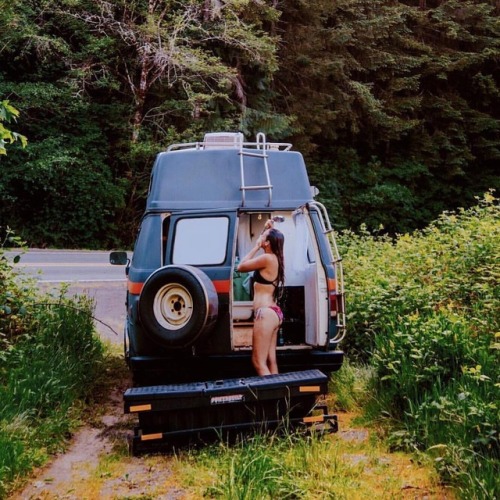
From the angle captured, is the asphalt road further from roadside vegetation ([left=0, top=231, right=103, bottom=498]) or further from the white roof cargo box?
the white roof cargo box

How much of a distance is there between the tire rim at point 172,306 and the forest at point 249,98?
32.3 ft

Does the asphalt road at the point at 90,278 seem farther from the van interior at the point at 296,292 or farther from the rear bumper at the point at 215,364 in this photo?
the rear bumper at the point at 215,364

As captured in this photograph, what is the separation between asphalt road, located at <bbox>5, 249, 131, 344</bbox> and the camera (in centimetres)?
931

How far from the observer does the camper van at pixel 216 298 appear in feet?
14.6

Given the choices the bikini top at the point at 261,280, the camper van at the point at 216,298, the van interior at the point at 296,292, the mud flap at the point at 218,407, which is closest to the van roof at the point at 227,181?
the camper van at the point at 216,298

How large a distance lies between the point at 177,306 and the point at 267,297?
0.96 m

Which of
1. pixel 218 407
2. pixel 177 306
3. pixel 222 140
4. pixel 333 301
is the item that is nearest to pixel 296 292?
pixel 333 301

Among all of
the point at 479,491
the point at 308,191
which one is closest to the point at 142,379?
the point at 308,191

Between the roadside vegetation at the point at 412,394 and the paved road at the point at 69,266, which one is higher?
the paved road at the point at 69,266

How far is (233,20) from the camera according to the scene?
730 inches

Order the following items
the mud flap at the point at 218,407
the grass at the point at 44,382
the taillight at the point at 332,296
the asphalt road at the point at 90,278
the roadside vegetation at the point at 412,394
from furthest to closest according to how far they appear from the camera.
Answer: the asphalt road at the point at 90,278, the taillight at the point at 332,296, the mud flap at the point at 218,407, the grass at the point at 44,382, the roadside vegetation at the point at 412,394

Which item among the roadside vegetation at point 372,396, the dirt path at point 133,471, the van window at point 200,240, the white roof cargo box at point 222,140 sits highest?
the white roof cargo box at point 222,140

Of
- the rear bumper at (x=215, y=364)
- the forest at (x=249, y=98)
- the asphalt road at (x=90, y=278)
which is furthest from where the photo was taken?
the forest at (x=249, y=98)

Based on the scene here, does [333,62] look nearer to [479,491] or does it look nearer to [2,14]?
[2,14]
